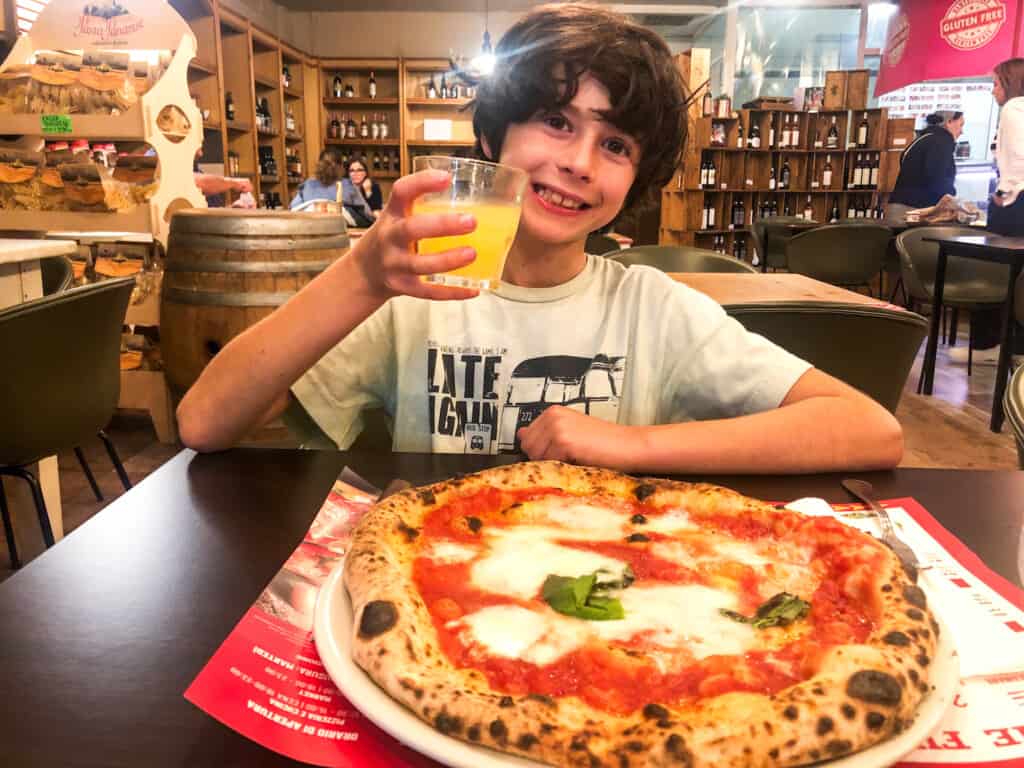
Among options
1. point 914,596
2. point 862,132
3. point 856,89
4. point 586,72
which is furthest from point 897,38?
point 914,596

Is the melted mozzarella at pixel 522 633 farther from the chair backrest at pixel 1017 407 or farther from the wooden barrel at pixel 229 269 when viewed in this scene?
the wooden barrel at pixel 229 269

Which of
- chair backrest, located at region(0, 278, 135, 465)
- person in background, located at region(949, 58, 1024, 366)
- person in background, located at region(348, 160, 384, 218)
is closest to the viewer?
chair backrest, located at region(0, 278, 135, 465)

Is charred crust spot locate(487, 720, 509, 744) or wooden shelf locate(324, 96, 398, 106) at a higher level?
wooden shelf locate(324, 96, 398, 106)

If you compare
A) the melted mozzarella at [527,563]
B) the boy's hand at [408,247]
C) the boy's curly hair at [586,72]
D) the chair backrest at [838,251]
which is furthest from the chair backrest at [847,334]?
the chair backrest at [838,251]

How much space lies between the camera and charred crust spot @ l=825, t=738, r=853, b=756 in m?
0.47

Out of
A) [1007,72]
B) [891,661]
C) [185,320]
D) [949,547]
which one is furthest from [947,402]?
[891,661]

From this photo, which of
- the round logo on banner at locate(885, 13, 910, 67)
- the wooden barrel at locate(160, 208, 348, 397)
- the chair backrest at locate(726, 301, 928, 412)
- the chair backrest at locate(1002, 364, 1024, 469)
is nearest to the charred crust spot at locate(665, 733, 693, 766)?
the chair backrest at locate(1002, 364, 1024, 469)

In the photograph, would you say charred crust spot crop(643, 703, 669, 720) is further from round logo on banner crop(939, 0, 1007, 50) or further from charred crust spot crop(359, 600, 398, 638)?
round logo on banner crop(939, 0, 1007, 50)

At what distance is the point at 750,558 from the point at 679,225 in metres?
9.18

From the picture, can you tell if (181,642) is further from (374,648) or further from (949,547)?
(949,547)

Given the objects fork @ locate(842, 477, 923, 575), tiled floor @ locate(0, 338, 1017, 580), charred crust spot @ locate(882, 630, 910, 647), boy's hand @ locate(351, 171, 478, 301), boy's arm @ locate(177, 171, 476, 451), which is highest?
boy's hand @ locate(351, 171, 478, 301)

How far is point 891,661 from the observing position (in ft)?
1.76

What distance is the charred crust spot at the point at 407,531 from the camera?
0.76 meters

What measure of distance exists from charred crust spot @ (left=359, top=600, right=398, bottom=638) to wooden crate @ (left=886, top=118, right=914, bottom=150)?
10695mm
